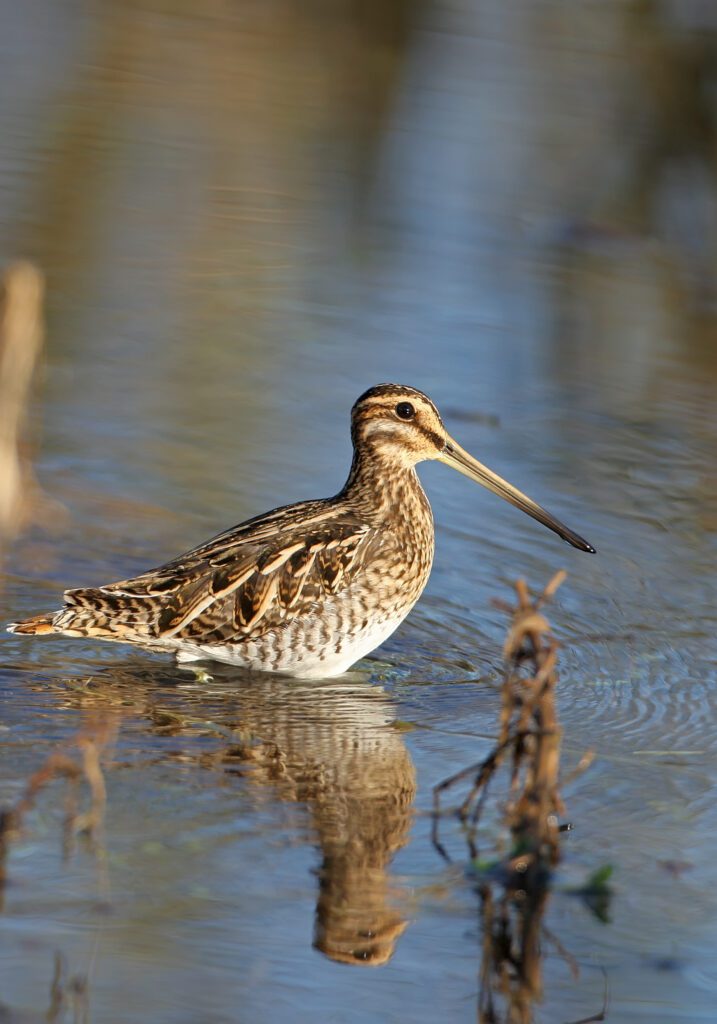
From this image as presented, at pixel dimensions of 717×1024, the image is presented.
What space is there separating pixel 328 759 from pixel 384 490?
1823 millimetres

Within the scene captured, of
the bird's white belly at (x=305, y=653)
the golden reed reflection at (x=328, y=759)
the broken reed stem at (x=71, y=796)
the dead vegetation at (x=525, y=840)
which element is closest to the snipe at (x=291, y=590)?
the bird's white belly at (x=305, y=653)

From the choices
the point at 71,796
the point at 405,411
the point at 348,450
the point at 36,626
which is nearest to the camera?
the point at 71,796

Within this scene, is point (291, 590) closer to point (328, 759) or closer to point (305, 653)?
point (305, 653)

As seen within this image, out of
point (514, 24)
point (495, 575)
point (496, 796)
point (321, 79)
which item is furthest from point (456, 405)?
point (514, 24)

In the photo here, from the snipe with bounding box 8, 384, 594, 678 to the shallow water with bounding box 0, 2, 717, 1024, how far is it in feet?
0.56

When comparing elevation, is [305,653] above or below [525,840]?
above

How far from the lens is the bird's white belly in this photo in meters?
7.43

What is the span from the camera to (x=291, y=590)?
7.56m

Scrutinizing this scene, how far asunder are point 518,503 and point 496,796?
217cm

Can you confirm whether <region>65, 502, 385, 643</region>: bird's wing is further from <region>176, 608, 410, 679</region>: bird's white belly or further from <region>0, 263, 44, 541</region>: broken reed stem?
<region>0, 263, 44, 541</region>: broken reed stem

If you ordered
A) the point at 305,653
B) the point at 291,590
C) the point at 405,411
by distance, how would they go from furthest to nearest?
the point at 405,411 → the point at 291,590 → the point at 305,653

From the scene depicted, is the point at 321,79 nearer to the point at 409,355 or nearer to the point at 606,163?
the point at 606,163

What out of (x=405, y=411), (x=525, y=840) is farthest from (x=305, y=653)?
(x=525, y=840)

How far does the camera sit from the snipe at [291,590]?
7426 mm
